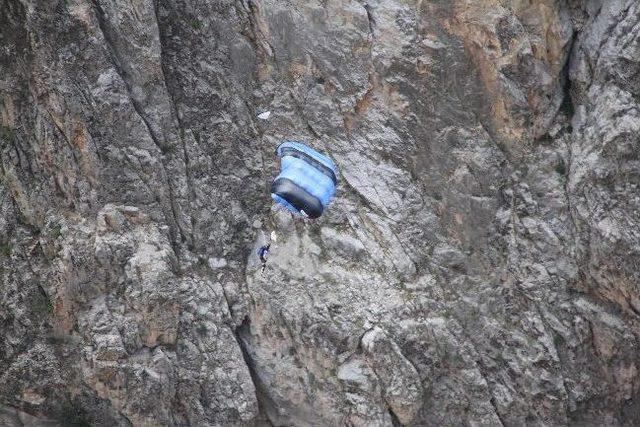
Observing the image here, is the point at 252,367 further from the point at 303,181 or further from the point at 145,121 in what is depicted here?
the point at 145,121

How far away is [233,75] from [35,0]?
154 inches

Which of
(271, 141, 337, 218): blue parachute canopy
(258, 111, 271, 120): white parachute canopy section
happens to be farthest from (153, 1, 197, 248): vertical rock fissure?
(271, 141, 337, 218): blue parachute canopy

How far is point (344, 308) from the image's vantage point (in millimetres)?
13758

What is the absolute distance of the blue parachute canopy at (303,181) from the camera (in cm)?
1291

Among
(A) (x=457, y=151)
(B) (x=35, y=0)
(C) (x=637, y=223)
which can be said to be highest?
(C) (x=637, y=223)

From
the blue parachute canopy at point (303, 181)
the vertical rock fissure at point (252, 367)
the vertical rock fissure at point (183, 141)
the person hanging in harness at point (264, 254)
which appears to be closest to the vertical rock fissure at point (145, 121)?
the vertical rock fissure at point (183, 141)

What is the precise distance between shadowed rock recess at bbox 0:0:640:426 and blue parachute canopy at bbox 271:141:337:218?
0.91 metres

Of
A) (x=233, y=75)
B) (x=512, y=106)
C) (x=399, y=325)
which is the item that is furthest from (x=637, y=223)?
(x=233, y=75)

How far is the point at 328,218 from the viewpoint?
14.2m

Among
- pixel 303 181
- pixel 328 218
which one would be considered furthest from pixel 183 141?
pixel 328 218

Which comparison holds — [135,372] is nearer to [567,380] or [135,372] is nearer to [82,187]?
[82,187]

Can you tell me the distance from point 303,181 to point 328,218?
1.46 m

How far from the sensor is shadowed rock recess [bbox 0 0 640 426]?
1333 centimetres

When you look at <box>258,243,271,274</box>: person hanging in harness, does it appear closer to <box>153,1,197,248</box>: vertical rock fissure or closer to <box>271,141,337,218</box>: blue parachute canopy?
<box>271,141,337,218</box>: blue parachute canopy
